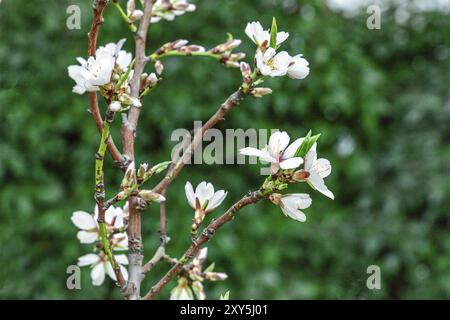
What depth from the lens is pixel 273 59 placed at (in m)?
0.68

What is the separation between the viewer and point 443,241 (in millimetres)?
1915

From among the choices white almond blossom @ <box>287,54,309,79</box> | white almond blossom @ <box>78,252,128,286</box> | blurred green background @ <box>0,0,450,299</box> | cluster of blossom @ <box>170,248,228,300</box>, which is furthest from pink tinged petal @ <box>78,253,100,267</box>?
blurred green background @ <box>0,0,450,299</box>

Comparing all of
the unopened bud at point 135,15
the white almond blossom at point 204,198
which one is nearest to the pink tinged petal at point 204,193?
the white almond blossom at point 204,198

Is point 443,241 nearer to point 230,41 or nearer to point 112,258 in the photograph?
point 230,41

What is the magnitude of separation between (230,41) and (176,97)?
112 centimetres

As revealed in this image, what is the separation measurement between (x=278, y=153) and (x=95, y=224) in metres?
0.26

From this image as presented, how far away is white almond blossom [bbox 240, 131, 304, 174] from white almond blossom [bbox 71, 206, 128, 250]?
205 mm

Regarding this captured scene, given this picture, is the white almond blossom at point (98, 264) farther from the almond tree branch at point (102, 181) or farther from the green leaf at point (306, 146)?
the green leaf at point (306, 146)

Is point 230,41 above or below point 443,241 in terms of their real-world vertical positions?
above

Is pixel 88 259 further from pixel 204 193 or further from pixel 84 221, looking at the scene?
pixel 204 193

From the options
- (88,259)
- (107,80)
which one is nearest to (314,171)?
(107,80)

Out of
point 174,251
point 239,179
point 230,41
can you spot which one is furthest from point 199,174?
point 230,41

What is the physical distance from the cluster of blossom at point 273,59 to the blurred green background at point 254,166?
1.20 meters
